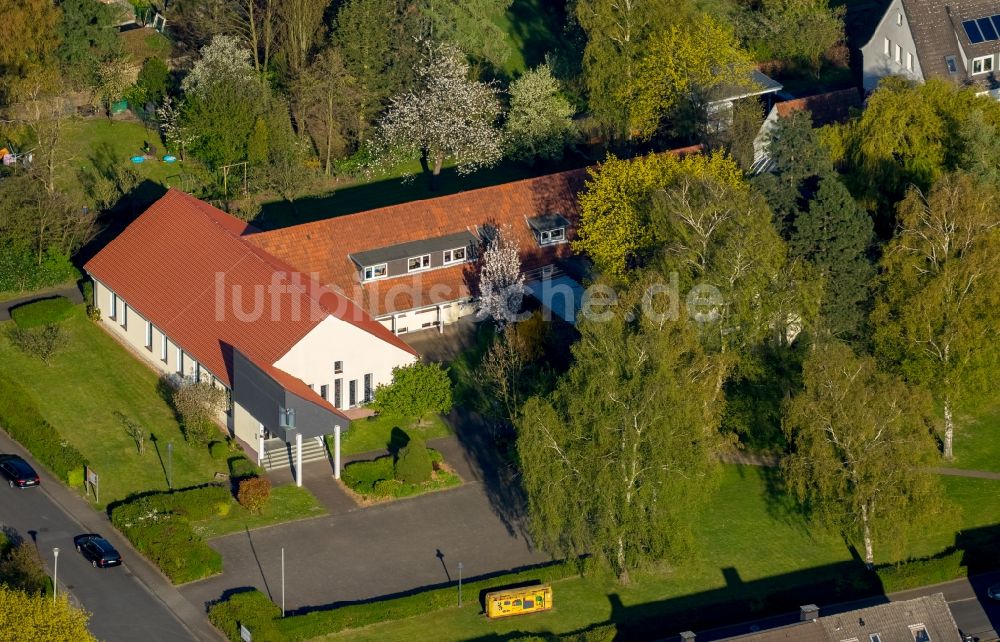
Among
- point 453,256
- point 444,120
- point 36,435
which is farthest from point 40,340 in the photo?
point 444,120

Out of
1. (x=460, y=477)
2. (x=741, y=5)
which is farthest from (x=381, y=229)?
(x=741, y=5)

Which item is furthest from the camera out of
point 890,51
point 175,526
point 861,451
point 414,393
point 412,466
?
point 890,51

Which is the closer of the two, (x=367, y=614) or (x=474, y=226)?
(x=367, y=614)

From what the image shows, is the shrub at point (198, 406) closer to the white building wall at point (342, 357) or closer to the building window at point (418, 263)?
the white building wall at point (342, 357)

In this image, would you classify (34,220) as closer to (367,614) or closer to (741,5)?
(367,614)

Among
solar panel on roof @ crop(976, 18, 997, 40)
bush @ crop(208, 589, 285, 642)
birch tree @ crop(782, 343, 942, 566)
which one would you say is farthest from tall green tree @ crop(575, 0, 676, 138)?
bush @ crop(208, 589, 285, 642)

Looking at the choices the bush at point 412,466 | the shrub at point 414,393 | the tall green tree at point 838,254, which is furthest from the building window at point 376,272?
the tall green tree at point 838,254

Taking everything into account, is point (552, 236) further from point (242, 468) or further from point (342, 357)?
point (242, 468)
